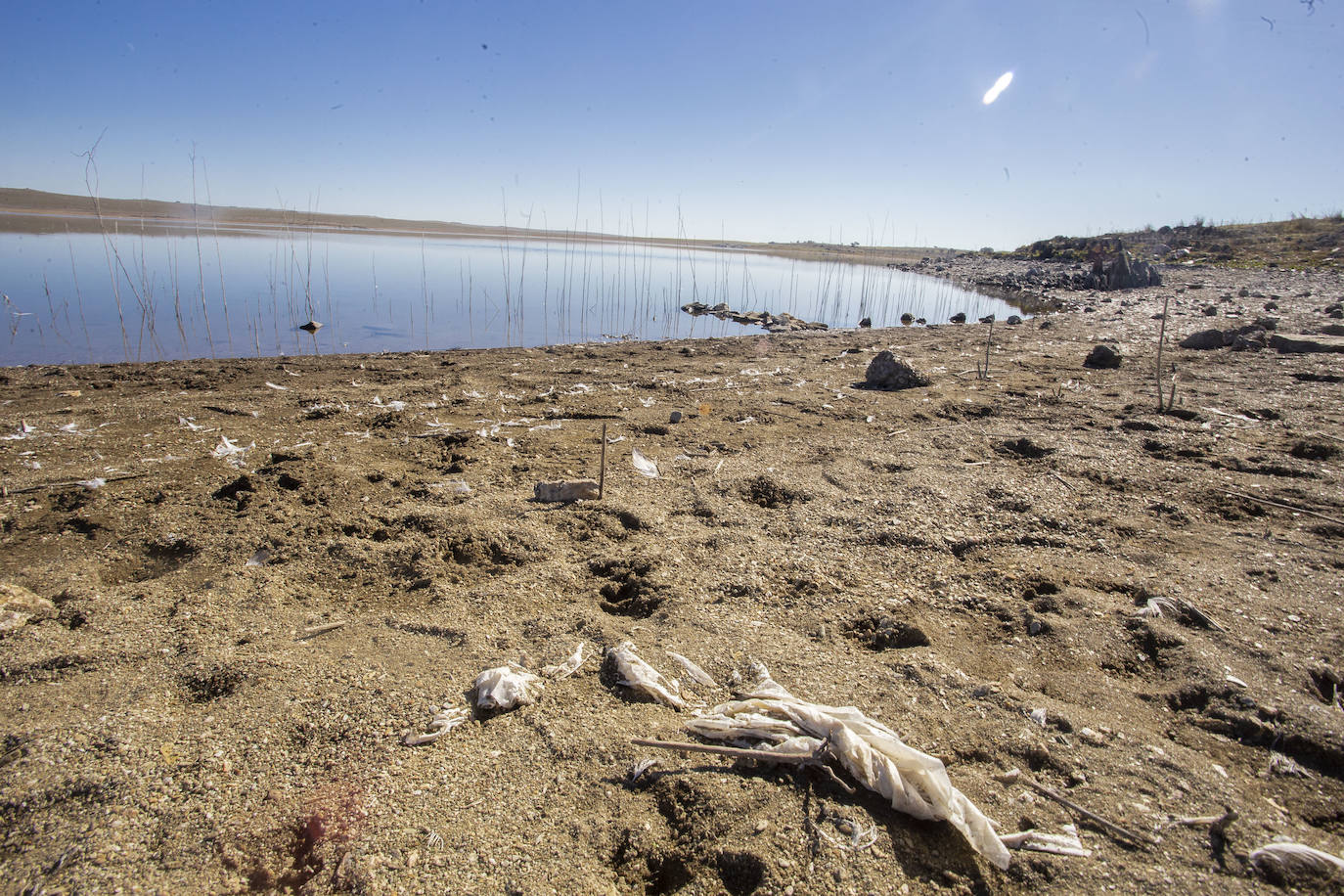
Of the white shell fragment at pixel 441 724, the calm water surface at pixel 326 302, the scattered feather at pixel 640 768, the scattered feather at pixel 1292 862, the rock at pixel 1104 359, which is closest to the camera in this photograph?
the scattered feather at pixel 1292 862

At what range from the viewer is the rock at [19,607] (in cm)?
263

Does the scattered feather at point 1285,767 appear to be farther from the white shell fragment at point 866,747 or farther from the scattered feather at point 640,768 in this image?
the scattered feather at point 640,768

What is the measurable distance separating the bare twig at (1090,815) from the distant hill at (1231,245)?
88.2 feet

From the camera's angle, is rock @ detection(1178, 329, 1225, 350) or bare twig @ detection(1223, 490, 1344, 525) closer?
bare twig @ detection(1223, 490, 1344, 525)

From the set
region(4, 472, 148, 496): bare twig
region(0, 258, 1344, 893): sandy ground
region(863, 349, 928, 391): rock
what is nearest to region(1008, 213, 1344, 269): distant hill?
region(863, 349, 928, 391): rock

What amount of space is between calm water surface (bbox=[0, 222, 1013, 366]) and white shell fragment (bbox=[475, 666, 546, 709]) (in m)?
8.97

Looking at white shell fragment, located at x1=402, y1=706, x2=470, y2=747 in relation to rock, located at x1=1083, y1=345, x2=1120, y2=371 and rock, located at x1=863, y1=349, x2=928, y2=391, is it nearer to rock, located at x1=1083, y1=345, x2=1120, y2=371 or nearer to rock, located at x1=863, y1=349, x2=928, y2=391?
rock, located at x1=863, y1=349, x2=928, y2=391

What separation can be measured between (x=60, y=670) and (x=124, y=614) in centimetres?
40

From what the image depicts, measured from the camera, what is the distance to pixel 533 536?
11.6 feet

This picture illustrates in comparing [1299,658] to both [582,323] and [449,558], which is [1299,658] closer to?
[449,558]

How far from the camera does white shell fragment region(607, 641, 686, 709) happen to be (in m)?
2.32

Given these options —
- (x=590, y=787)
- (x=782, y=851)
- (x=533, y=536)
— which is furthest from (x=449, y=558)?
(x=782, y=851)

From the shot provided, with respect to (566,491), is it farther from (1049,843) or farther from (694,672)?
(1049,843)

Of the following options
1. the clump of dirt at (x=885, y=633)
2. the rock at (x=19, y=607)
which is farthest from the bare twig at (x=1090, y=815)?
the rock at (x=19, y=607)
